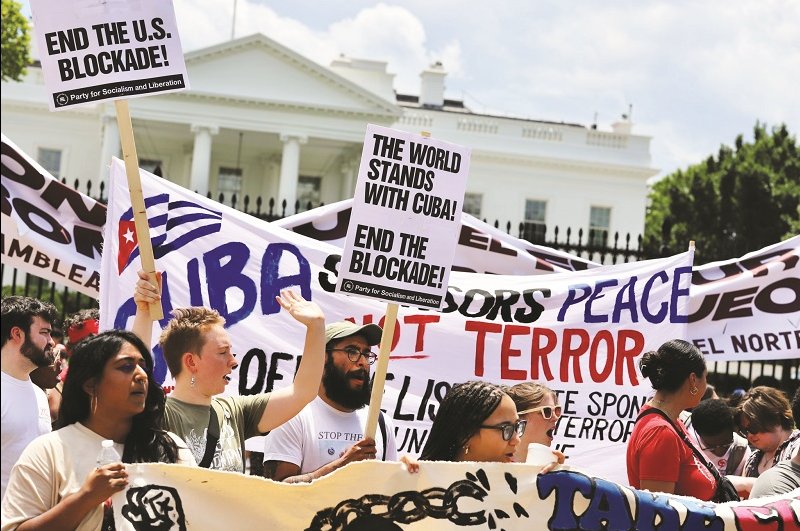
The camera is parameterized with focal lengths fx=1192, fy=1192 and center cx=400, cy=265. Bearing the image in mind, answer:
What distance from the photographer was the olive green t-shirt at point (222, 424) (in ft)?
13.8

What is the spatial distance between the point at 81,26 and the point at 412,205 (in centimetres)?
153

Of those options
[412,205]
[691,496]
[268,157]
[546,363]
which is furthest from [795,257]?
[268,157]

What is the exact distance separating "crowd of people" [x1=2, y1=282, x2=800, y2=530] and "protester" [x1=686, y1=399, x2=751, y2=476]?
1120 mm

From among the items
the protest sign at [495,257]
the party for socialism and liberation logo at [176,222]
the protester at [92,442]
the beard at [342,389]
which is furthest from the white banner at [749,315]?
the protester at [92,442]

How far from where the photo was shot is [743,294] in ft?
25.6

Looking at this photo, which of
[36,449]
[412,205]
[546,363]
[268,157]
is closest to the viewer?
[36,449]

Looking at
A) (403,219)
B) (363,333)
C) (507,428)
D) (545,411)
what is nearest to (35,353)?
(363,333)

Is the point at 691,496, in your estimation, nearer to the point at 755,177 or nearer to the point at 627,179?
the point at 755,177

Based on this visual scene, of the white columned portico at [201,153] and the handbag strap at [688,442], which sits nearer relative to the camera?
the handbag strap at [688,442]

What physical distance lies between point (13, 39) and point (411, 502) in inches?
1008

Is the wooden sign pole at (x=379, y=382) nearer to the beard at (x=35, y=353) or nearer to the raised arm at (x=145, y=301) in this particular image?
the raised arm at (x=145, y=301)

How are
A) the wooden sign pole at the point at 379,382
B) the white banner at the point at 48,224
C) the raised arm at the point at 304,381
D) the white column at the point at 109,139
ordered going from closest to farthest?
the wooden sign pole at the point at 379,382 < the raised arm at the point at 304,381 < the white banner at the point at 48,224 < the white column at the point at 109,139

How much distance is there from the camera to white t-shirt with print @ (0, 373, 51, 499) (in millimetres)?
4520

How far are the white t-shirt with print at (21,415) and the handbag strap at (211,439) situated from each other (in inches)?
29.2
